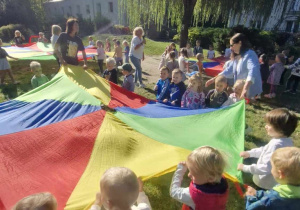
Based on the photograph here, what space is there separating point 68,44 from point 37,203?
3854 millimetres

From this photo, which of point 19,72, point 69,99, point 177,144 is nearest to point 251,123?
point 177,144

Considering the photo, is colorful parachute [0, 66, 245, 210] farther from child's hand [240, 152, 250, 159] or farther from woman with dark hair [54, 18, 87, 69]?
woman with dark hair [54, 18, 87, 69]

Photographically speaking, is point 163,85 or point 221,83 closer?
point 221,83

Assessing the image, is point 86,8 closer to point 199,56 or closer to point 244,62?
point 199,56

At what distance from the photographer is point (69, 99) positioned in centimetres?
342

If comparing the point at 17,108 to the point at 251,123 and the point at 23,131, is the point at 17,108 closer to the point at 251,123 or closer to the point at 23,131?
the point at 23,131

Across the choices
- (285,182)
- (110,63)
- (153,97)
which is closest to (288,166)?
(285,182)

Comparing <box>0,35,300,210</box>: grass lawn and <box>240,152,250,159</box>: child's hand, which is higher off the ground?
<box>240,152,250,159</box>: child's hand

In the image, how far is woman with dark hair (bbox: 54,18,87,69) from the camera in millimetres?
4547

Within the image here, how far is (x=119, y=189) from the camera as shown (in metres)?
1.35

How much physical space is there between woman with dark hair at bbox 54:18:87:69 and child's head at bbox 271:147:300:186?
3873 mm

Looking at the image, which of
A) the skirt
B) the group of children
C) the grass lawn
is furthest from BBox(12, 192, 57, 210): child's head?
the skirt

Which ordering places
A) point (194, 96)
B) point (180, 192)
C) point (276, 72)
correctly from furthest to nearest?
point (276, 72)
point (194, 96)
point (180, 192)

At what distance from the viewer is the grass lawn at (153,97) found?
9.04 feet
